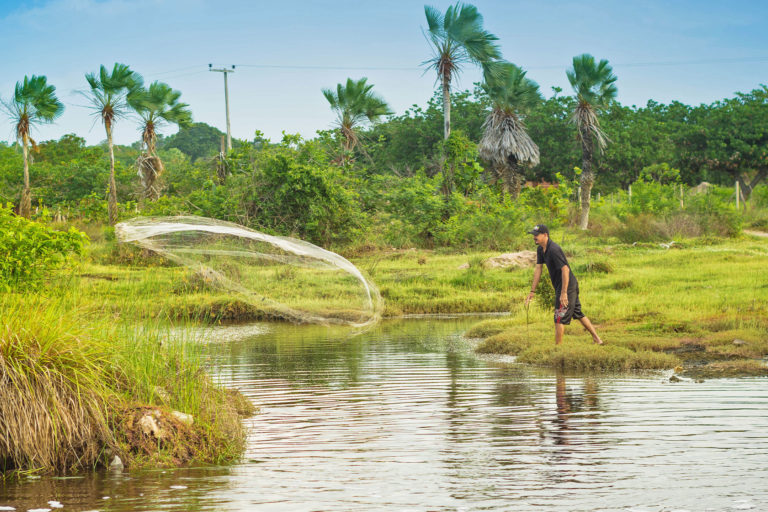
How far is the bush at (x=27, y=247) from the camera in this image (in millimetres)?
11453

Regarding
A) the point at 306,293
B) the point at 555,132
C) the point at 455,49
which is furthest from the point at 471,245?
the point at 555,132

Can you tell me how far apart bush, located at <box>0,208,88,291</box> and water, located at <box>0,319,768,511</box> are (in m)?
3.35

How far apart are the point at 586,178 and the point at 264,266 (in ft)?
106

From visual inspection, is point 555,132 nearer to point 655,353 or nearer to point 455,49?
point 455,49

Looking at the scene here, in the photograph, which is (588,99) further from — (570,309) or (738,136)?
(570,309)

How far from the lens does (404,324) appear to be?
1809 centimetres

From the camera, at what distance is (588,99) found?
39188mm

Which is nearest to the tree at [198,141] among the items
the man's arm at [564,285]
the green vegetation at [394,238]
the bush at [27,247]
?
the green vegetation at [394,238]

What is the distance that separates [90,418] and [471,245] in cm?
2442

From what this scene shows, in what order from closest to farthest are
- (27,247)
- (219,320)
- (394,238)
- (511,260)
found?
(27,247) < (219,320) < (511,260) < (394,238)

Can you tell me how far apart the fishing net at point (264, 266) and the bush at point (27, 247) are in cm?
338

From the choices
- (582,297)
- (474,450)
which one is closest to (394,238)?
(582,297)

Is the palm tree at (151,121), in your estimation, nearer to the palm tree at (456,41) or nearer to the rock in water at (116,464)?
the palm tree at (456,41)

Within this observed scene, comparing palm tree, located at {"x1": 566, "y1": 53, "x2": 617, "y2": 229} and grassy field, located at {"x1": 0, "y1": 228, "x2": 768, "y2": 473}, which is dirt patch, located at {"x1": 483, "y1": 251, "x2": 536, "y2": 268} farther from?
palm tree, located at {"x1": 566, "y1": 53, "x2": 617, "y2": 229}
